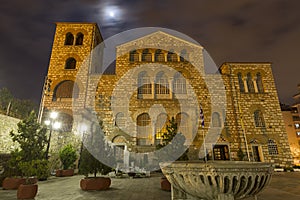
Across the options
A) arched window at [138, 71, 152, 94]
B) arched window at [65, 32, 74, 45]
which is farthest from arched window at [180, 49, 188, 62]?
arched window at [65, 32, 74, 45]

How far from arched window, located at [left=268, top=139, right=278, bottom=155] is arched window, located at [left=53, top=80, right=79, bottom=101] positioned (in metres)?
20.8

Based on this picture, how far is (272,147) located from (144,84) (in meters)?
14.9

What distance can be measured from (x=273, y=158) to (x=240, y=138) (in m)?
3.58

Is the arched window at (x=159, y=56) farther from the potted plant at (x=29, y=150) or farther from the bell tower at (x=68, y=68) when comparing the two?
the potted plant at (x=29, y=150)

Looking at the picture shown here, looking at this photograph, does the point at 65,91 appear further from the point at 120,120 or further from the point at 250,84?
the point at 250,84

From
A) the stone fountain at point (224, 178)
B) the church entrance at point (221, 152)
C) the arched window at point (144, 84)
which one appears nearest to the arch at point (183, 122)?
the church entrance at point (221, 152)

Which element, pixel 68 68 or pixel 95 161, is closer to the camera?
pixel 95 161

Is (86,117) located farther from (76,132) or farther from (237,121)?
(237,121)

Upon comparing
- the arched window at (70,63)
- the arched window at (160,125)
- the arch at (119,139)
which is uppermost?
the arched window at (70,63)

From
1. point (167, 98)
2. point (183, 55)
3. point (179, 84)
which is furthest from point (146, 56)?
point (167, 98)

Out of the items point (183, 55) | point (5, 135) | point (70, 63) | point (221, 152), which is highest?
point (183, 55)

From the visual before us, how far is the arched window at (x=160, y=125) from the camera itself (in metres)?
16.8

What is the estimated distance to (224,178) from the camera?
346 centimetres

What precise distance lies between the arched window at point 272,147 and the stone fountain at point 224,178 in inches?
655
